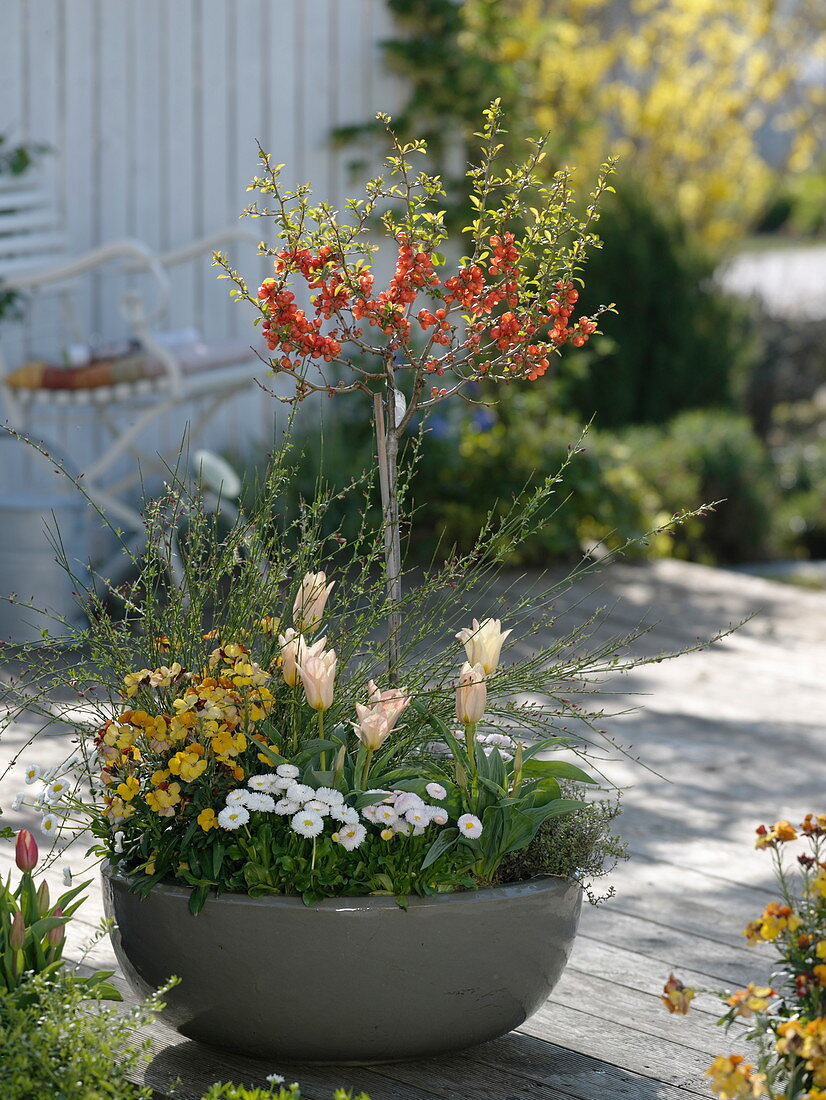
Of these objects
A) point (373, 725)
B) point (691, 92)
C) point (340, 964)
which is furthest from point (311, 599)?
point (691, 92)

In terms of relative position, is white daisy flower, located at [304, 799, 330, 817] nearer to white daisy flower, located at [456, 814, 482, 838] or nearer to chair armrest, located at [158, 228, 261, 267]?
white daisy flower, located at [456, 814, 482, 838]

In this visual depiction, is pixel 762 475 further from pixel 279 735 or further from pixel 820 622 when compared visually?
pixel 279 735

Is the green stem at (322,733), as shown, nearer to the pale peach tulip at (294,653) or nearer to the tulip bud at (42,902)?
the pale peach tulip at (294,653)

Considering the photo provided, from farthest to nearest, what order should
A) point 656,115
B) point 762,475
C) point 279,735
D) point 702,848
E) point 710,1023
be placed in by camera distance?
point 656,115, point 762,475, point 702,848, point 710,1023, point 279,735

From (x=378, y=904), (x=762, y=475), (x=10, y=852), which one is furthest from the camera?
(x=762, y=475)

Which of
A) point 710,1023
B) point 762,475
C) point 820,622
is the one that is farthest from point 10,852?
point 762,475

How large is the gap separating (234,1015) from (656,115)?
7.81 m

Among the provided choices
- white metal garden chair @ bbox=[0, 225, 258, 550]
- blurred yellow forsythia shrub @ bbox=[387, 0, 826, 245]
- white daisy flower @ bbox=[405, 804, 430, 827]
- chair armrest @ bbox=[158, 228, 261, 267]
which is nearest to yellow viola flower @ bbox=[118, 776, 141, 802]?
white daisy flower @ bbox=[405, 804, 430, 827]

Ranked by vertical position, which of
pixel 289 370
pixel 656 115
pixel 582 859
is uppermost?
pixel 656 115

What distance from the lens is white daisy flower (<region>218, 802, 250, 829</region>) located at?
5.64 ft

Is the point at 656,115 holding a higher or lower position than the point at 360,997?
higher

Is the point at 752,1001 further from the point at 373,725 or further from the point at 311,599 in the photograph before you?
the point at 311,599

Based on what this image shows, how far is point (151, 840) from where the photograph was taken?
1809 millimetres

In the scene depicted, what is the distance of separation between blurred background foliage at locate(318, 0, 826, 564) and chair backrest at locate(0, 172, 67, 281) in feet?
3.73
